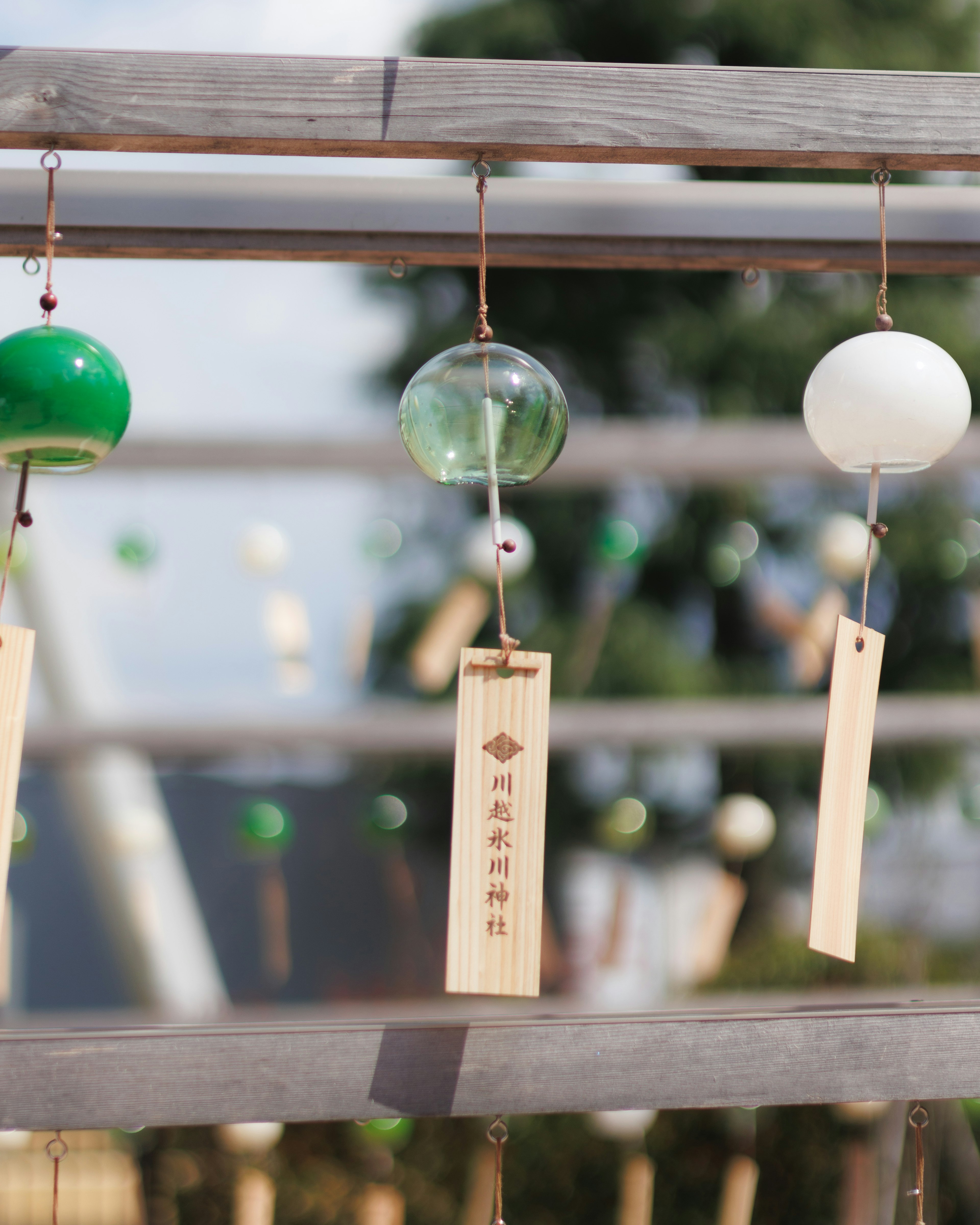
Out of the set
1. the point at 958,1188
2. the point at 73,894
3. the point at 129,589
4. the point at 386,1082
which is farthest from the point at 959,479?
the point at 73,894

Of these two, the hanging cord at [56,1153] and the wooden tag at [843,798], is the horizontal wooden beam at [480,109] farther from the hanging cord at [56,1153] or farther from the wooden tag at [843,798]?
the hanging cord at [56,1153]

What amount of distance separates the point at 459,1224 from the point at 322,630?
67.5 inches

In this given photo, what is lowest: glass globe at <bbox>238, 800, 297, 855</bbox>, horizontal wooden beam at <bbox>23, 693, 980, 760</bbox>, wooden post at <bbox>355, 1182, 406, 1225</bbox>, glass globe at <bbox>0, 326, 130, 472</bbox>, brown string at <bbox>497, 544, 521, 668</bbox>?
wooden post at <bbox>355, 1182, 406, 1225</bbox>

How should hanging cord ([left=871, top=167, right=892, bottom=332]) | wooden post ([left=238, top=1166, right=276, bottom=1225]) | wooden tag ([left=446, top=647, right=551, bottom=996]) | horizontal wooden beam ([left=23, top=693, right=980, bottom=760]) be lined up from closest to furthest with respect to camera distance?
wooden tag ([left=446, top=647, right=551, bottom=996]), hanging cord ([left=871, top=167, right=892, bottom=332]), wooden post ([left=238, top=1166, right=276, bottom=1225]), horizontal wooden beam ([left=23, top=693, right=980, bottom=760])

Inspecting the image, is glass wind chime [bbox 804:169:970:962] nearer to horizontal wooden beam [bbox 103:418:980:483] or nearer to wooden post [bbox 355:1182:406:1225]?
horizontal wooden beam [bbox 103:418:980:483]

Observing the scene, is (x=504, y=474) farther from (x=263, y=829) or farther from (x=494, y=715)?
(x=263, y=829)

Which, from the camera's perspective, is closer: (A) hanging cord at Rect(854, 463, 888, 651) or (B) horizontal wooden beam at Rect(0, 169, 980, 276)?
(A) hanging cord at Rect(854, 463, 888, 651)

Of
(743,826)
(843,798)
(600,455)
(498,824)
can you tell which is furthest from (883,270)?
(743,826)

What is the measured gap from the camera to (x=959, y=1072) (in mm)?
771

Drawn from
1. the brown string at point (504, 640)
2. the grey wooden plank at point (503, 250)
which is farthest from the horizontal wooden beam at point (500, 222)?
the brown string at point (504, 640)

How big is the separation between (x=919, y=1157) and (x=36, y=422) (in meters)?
0.79

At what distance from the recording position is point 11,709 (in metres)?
0.71

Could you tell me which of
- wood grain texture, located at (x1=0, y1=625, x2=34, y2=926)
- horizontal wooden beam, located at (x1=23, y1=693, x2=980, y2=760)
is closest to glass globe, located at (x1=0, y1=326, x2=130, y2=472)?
wood grain texture, located at (x1=0, y1=625, x2=34, y2=926)

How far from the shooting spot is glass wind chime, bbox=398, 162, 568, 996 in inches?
27.1
